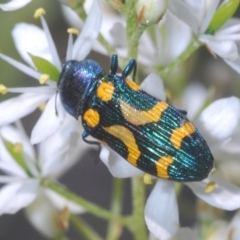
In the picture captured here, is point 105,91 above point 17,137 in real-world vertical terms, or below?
above

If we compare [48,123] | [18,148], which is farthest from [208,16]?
[18,148]

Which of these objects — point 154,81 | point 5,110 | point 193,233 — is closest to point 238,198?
point 193,233

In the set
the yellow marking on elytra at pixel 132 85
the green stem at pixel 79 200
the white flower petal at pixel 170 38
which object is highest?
the yellow marking on elytra at pixel 132 85

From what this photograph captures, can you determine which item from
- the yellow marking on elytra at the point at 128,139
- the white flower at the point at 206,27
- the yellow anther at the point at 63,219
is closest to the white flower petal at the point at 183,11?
the white flower at the point at 206,27

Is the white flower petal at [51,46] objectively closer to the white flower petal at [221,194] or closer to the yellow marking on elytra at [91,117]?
the yellow marking on elytra at [91,117]

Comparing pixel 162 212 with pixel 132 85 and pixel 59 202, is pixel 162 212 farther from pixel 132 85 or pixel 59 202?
pixel 59 202

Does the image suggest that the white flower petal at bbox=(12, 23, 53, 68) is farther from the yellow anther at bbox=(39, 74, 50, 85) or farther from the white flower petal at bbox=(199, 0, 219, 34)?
the white flower petal at bbox=(199, 0, 219, 34)

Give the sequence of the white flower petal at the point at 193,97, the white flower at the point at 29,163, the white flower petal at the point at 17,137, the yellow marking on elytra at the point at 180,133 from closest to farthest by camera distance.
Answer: the yellow marking on elytra at the point at 180,133 < the white flower at the point at 29,163 < the white flower petal at the point at 17,137 < the white flower petal at the point at 193,97

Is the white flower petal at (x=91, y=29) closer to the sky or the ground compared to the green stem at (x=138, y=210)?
closer to the sky
